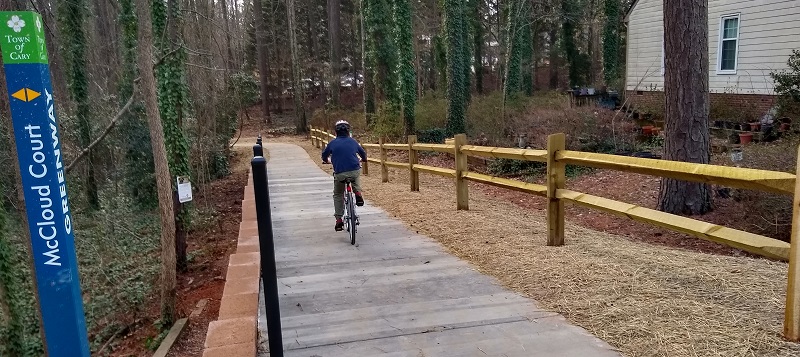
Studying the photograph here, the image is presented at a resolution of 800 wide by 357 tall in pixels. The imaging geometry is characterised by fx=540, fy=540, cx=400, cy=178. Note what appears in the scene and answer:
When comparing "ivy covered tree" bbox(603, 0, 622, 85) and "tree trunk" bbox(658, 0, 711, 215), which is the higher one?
"ivy covered tree" bbox(603, 0, 622, 85)

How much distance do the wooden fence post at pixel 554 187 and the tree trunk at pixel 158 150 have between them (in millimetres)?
3953

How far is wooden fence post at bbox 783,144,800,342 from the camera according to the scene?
2.95 metres

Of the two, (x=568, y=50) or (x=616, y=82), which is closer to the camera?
(x=616, y=82)

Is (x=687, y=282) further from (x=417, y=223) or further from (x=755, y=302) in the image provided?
(x=417, y=223)

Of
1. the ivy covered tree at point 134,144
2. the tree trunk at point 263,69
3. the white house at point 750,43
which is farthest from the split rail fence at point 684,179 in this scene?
the tree trunk at point 263,69

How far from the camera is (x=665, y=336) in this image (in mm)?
3268

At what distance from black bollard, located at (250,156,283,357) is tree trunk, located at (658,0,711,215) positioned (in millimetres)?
6526

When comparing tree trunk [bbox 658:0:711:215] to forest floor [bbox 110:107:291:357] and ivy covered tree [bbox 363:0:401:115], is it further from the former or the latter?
ivy covered tree [bbox 363:0:401:115]

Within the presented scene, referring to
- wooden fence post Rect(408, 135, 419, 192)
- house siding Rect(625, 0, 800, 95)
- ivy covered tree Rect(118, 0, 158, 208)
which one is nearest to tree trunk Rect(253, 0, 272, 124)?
ivy covered tree Rect(118, 0, 158, 208)

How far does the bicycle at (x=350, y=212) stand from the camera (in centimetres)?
639

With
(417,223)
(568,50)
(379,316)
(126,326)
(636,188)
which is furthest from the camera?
(568,50)

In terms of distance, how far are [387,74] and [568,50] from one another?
17.1 m

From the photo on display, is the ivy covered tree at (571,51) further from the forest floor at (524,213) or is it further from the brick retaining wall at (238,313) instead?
the brick retaining wall at (238,313)

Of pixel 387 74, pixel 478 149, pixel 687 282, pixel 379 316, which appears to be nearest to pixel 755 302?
pixel 687 282
